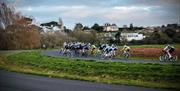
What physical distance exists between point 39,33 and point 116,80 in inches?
139

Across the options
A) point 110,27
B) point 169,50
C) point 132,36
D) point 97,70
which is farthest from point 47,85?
point 169,50

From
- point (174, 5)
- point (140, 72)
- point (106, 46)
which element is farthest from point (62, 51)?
point (174, 5)

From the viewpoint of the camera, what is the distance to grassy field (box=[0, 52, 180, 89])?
15648 millimetres

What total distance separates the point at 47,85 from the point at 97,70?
2945 millimetres

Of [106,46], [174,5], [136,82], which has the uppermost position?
[174,5]

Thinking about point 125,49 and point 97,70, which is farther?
point 97,70

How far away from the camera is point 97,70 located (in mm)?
18828

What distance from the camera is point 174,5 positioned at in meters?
13.8

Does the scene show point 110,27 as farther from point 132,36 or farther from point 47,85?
point 47,85

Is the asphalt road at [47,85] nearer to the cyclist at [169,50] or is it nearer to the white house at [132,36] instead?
the cyclist at [169,50]

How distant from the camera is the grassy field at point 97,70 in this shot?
616 inches

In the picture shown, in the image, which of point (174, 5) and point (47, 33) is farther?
point (47, 33)

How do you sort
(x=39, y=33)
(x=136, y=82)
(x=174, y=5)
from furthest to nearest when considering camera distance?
(x=39, y=33) → (x=136, y=82) → (x=174, y=5)

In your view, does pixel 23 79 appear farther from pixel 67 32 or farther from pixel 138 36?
pixel 138 36
